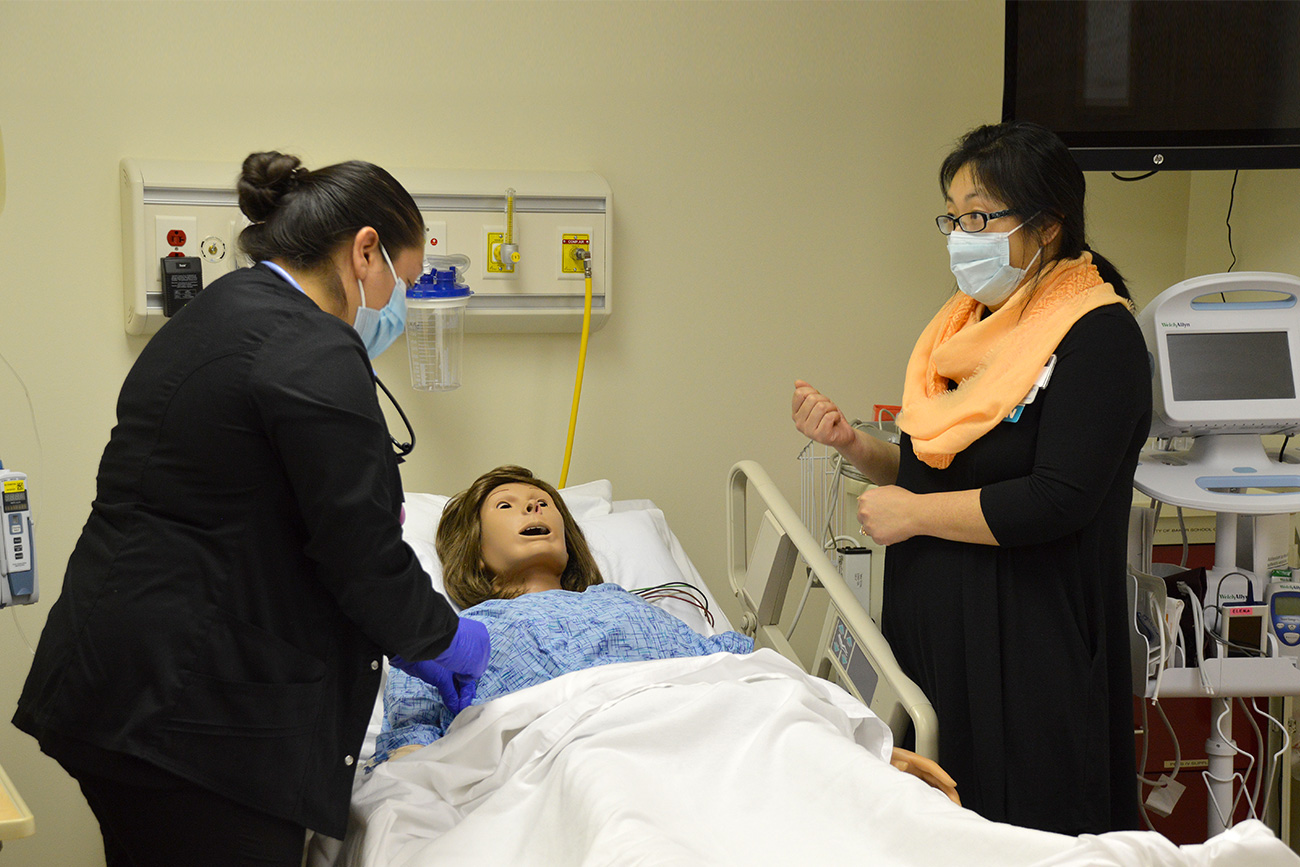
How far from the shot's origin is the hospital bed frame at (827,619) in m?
1.78

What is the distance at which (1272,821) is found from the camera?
254cm

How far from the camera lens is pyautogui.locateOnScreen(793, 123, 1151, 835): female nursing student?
1.77 meters

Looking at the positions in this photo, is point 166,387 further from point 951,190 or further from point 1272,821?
point 1272,821

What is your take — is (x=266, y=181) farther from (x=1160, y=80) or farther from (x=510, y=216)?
(x=1160, y=80)

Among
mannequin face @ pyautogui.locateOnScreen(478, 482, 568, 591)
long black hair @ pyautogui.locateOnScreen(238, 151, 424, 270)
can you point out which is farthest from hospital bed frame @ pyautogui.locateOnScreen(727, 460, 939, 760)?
long black hair @ pyautogui.locateOnScreen(238, 151, 424, 270)

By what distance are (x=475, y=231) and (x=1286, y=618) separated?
2.05 meters

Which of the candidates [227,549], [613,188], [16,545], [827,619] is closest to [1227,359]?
[827,619]

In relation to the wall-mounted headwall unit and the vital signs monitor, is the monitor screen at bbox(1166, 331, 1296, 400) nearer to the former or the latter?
the vital signs monitor

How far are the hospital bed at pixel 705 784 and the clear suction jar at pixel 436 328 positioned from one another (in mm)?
1013

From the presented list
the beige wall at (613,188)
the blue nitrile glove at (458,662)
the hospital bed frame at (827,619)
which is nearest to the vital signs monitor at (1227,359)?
the hospital bed frame at (827,619)

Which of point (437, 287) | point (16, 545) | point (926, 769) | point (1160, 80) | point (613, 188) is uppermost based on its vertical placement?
point (1160, 80)

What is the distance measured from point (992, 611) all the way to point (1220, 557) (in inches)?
29.8

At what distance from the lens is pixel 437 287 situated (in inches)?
104

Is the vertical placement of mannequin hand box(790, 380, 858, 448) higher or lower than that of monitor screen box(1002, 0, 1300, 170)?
lower
